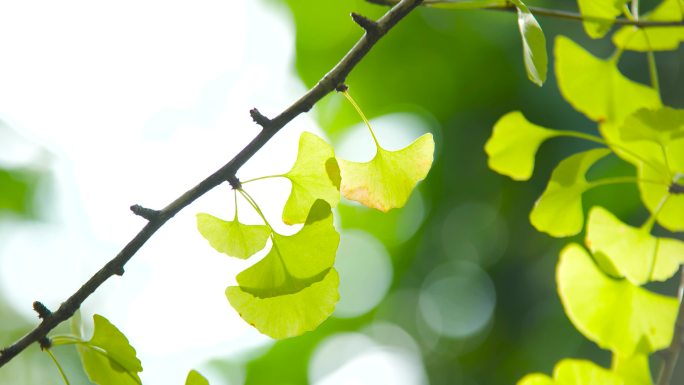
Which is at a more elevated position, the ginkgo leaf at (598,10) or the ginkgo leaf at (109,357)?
the ginkgo leaf at (109,357)

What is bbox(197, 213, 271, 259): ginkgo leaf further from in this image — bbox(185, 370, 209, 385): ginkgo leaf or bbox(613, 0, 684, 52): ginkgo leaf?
bbox(613, 0, 684, 52): ginkgo leaf

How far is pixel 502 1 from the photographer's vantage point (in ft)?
0.97

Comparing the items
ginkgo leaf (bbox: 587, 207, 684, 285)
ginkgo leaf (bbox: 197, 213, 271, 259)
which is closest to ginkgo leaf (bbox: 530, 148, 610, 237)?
ginkgo leaf (bbox: 587, 207, 684, 285)

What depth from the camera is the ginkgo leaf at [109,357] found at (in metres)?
0.27

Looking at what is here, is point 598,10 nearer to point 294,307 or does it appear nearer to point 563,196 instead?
point 563,196

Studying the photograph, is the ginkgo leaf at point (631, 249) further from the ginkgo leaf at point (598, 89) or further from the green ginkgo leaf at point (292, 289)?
the green ginkgo leaf at point (292, 289)

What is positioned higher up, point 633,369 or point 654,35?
point 654,35

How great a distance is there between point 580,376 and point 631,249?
0.08 m

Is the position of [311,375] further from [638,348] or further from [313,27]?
[638,348]

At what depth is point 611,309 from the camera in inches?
14.8

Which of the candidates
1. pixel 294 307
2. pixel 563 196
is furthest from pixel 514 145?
→ pixel 294 307

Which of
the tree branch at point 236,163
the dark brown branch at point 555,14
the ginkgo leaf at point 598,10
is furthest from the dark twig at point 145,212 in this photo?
the ginkgo leaf at point 598,10

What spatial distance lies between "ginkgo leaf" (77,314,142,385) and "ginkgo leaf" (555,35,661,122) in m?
0.26

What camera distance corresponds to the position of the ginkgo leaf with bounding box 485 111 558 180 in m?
0.38
